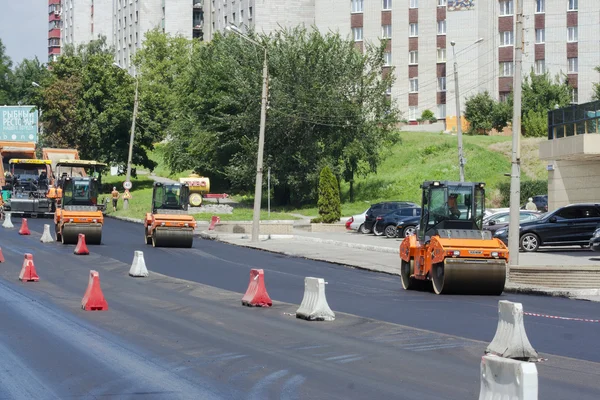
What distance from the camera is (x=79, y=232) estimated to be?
36844mm

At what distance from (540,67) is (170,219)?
155 ft

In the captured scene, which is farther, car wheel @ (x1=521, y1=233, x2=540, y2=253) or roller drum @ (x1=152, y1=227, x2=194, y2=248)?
roller drum @ (x1=152, y1=227, x2=194, y2=248)

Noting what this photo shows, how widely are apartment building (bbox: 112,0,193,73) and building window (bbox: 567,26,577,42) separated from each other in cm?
5072

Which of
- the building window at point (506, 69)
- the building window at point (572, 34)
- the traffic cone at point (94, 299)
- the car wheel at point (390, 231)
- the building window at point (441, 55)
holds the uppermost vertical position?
the building window at point (572, 34)

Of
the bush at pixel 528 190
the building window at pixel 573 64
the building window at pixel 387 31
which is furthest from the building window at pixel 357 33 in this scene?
the bush at pixel 528 190

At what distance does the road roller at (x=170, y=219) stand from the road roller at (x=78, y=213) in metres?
2.08

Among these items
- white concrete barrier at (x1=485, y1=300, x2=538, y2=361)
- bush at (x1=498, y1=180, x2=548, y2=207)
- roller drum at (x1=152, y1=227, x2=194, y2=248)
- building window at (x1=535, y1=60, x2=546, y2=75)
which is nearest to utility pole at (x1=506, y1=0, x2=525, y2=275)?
white concrete barrier at (x1=485, y1=300, x2=538, y2=361)

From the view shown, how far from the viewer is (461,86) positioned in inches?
3004

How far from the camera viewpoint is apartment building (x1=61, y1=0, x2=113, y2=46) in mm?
136000

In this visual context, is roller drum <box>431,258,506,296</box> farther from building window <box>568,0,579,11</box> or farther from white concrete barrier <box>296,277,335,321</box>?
building window <box>568,0,579,11</box>

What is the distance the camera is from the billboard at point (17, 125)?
238 ft

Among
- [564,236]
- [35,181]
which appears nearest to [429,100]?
[35,181]

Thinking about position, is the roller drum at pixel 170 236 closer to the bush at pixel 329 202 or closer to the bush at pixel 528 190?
the bush at pixel 329 202

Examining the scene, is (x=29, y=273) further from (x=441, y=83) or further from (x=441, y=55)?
(x=441, y=55)
